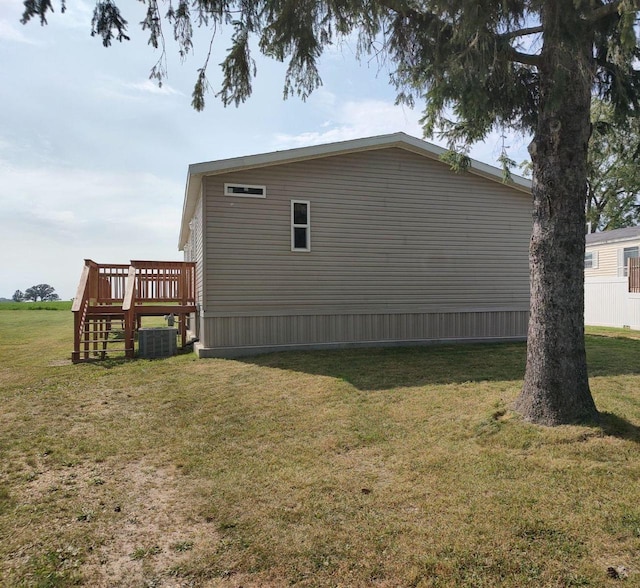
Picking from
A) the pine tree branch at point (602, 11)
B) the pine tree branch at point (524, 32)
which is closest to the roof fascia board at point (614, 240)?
the pine tree branch at point (524, 32)

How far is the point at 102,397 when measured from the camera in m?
6.26

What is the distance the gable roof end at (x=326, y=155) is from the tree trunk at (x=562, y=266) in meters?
3.89

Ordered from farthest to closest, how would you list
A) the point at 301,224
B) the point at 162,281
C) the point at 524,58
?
1. the point at 162,281
2. the point at 301,224
3. the point at 524,58

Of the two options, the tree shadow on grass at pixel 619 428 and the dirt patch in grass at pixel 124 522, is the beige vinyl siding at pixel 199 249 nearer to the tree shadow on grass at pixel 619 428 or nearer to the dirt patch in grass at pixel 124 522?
the dirt patch in grass at pixel 124 522

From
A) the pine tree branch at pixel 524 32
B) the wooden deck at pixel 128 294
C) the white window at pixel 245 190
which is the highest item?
the pine tree branch at pixel 524 32

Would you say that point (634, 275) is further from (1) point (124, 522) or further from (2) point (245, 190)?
(1) point (124, 522)

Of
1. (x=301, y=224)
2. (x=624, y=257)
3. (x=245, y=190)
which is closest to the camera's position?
(x=245, y=190)

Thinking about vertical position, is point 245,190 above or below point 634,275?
above

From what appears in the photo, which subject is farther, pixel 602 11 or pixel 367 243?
pixel 367 243

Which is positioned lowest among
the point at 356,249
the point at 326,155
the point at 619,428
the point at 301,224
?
the point at 619,428

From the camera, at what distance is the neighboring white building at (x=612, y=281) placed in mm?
15844

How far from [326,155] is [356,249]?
222cm

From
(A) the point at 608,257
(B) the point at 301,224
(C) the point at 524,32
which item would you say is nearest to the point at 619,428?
(C) the point at 524,32

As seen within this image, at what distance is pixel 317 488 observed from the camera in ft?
10.8
